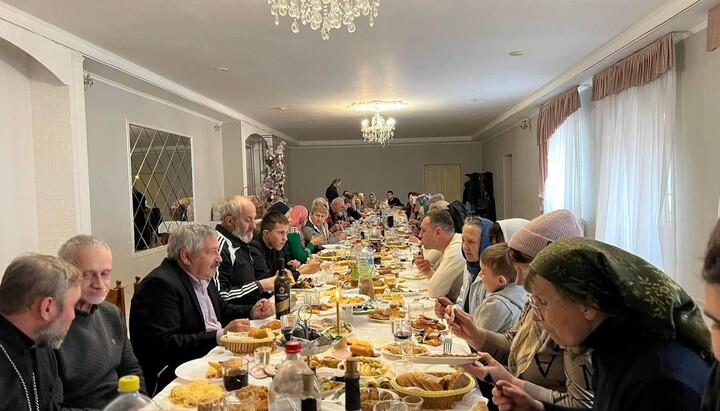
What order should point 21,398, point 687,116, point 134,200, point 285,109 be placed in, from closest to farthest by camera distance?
point 21,398 → point 687,116 → point 134,200 → point 285,109

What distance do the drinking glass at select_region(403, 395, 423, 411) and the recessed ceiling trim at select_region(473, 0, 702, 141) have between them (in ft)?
11.8

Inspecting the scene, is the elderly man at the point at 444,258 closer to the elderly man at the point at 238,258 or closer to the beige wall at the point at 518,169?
the elderly man at the point at 238,258

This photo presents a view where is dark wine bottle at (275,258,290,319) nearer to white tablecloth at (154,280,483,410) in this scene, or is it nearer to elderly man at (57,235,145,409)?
white tablecloth at (154,280,483,410)

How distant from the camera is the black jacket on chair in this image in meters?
2.38

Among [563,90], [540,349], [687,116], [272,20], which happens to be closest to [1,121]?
[272,20]

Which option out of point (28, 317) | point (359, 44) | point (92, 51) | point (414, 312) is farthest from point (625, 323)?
point (92, 51)

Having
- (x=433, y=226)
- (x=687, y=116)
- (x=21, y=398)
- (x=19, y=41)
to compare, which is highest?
(x=19, y=41)

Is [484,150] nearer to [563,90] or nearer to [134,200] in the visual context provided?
[563,90]

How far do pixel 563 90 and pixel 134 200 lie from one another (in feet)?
18.6

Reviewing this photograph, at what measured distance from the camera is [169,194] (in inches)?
272

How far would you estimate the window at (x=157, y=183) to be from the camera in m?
6.16

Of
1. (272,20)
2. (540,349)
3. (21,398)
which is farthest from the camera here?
(272,20)

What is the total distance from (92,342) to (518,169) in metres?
9.96

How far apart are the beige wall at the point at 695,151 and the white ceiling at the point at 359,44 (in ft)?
1.99
